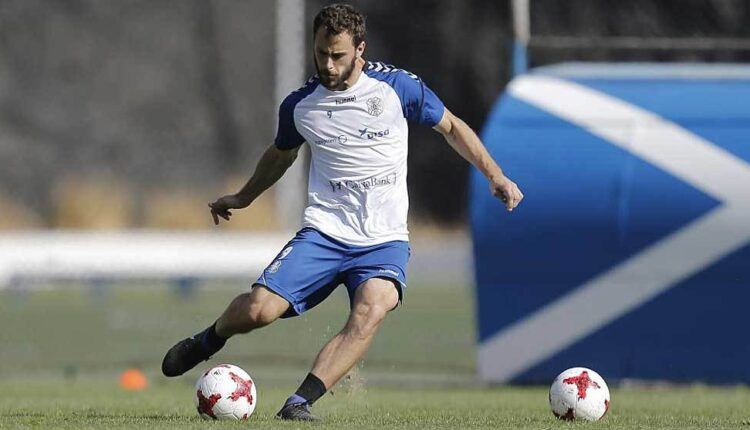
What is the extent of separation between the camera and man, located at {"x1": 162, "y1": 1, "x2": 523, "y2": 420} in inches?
339

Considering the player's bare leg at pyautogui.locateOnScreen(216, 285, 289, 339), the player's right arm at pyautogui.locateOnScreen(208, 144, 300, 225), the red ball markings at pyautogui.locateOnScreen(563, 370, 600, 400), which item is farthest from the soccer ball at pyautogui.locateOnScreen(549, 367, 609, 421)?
the player's right arm at pyautogui.locateOnScreen(208, 144, 300, 225)

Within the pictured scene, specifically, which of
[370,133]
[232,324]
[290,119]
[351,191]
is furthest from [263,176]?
[232,324]

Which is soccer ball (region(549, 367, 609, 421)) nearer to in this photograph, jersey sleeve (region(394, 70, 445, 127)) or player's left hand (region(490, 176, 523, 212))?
player's left hand (region(490, 176, 523, 212))

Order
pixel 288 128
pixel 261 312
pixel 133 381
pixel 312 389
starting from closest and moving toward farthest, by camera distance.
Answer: pixel 312 389 → pixel 261 312 → pixel 288 128 → pixel 133 381

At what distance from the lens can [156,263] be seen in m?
22.6

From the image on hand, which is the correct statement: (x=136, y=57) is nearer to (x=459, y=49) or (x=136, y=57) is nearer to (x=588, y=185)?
(x=459, y=49)

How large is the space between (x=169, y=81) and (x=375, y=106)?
2248 cm

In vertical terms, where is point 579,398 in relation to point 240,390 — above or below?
below

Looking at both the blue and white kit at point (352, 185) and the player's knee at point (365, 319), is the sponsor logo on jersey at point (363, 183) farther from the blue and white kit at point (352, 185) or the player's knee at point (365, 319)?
the player's knee at point (365, 319)

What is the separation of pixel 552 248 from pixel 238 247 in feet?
35.7

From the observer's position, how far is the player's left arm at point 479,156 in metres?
8.67

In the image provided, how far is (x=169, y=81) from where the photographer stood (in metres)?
30.8

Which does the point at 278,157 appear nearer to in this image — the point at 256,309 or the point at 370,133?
the point at 370,133

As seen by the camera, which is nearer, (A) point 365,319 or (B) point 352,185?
(A) point 365,319
